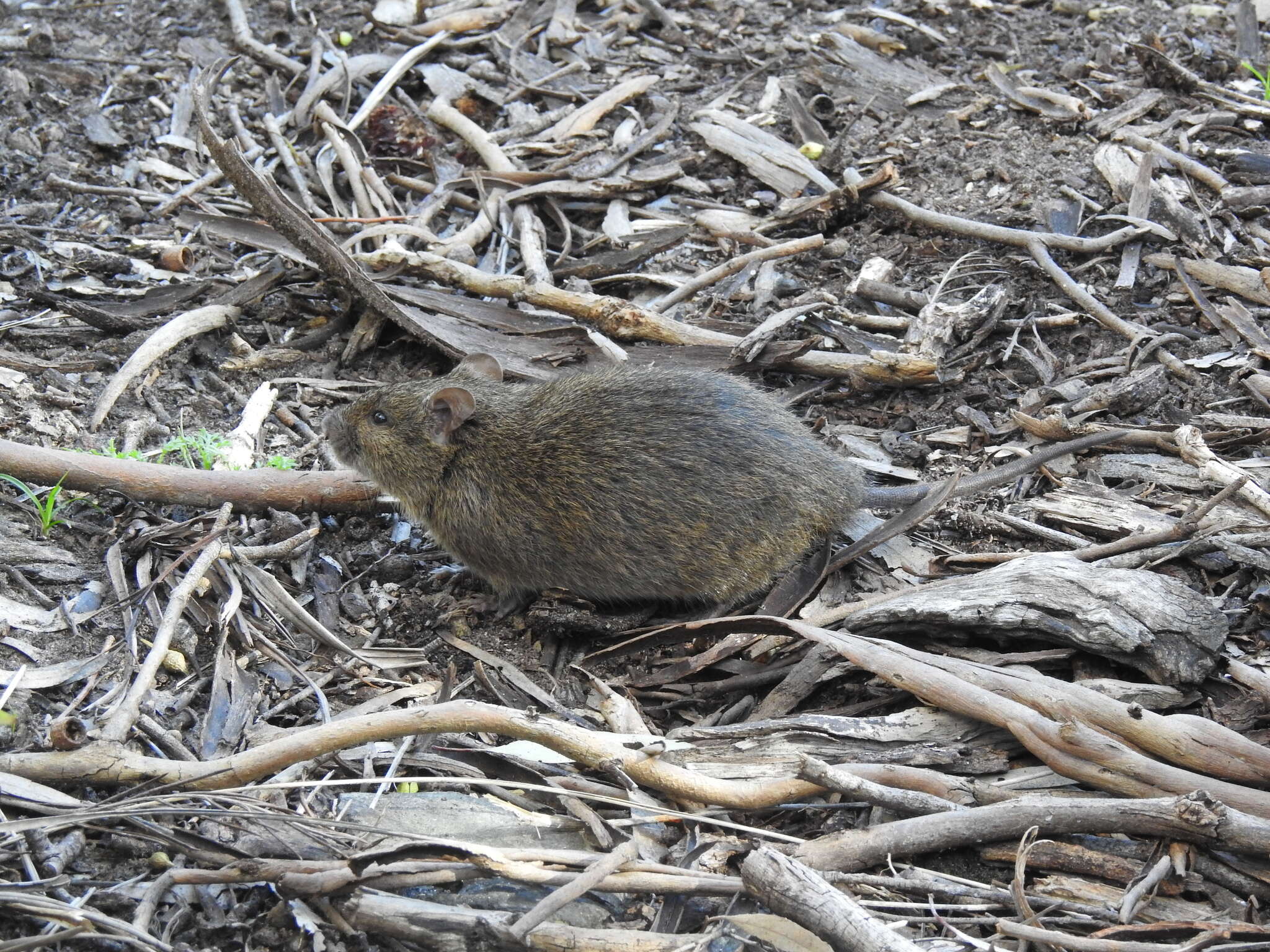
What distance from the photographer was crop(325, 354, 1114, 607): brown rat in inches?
208

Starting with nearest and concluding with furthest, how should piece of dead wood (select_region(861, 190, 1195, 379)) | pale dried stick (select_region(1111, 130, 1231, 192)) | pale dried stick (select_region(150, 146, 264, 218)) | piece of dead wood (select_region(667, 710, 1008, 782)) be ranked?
piece of dead wood (select_region(667, 710, 1008, 782)), piece of dead wood (select_region(861, 190, 1195, 379)), pale dried stick (select_region(1111, 130, 1231, 192)), pale dried stick (select_region(150, 146, 264, 218))

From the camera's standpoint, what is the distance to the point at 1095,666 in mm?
4387

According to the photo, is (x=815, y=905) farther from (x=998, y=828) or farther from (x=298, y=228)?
(x=298, y=228)

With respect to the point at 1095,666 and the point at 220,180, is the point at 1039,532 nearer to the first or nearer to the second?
the point at 1095,666

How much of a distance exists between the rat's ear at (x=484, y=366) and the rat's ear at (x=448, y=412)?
0.48 meters

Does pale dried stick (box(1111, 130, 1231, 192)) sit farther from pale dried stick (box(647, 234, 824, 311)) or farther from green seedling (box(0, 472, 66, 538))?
green seedling (box(0, 472, 66, 538))

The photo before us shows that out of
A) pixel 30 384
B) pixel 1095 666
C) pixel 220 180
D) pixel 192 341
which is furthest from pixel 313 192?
pixel 1095 666

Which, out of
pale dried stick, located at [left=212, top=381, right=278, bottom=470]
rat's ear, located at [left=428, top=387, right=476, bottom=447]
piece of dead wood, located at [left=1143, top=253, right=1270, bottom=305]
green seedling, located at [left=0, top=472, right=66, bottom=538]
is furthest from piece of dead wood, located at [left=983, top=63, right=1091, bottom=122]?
green seedling, located at [left=0, top=472, right=66, bottom=538]

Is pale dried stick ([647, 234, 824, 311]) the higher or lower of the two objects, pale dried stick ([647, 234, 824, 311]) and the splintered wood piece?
the higher

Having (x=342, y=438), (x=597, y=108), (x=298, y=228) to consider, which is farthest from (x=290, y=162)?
(x=342, y=438)

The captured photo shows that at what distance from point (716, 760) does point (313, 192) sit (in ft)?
17.8

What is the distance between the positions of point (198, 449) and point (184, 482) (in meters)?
0.62

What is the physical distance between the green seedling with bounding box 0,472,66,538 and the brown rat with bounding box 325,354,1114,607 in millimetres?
1438

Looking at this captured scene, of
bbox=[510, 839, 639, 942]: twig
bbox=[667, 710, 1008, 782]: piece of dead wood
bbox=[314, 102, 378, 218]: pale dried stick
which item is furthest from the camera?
bbox=[314, 102, 378, 218]: pale dried stick
